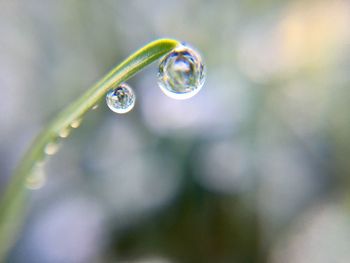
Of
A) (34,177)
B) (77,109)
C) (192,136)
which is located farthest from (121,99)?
(192,136)

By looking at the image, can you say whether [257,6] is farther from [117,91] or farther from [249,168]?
[117,91]

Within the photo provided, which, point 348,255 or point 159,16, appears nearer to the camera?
point 348,255

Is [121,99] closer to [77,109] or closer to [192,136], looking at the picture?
[77,109]

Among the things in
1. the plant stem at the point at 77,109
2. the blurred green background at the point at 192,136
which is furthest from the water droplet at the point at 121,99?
the blurred green background at the point at 192,136

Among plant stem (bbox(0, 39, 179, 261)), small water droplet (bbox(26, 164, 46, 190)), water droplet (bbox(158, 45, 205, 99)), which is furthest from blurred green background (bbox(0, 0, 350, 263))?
water droplet (bbox(158, 45, 205, 99))

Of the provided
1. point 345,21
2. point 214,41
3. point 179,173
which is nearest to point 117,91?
point 179,173

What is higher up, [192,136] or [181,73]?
[192,136]
